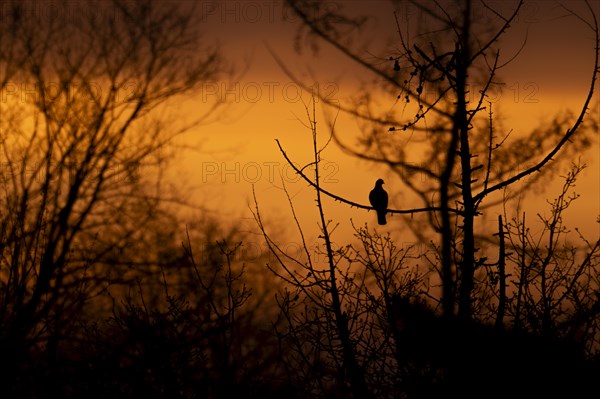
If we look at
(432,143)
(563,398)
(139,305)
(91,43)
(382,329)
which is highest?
(91,43)

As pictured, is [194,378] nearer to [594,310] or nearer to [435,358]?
[435,358]

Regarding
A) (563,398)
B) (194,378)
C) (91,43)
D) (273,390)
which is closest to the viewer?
(563,398)

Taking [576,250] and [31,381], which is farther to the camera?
[31,381]

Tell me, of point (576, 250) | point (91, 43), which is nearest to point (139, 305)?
point (91, 43)

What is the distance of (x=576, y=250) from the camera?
25.7 ft

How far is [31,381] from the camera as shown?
8.55m

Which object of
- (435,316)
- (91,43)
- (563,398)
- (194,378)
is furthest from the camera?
(91,43)

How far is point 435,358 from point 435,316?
2.04 ft

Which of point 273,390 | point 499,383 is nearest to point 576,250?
point 499,383

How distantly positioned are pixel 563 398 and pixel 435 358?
1.23 meters

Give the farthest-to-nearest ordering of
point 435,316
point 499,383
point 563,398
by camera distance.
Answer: point 435,316 < point 563,398 < point 499,383

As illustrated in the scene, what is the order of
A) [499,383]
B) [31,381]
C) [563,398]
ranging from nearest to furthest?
[499,383], [563,398], [31,381]

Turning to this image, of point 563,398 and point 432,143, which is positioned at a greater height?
point 432,143

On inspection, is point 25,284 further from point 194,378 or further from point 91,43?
point 91,43
